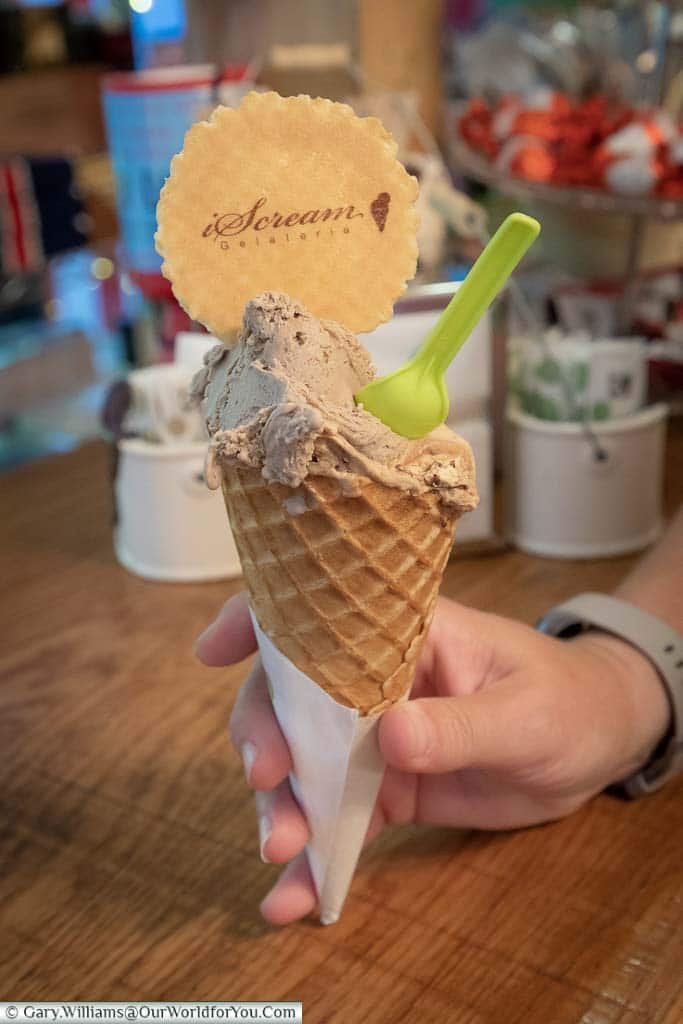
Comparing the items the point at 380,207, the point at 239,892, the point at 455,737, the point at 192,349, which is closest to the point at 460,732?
the point at 455,737

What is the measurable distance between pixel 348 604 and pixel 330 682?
68 mm

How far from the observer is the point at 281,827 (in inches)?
30.0

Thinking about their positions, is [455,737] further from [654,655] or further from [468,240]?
[468,240]

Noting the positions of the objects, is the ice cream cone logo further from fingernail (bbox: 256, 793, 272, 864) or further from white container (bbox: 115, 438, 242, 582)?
white container (bbox: 115, 438, 242, 582)

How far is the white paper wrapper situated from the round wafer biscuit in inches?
9.1

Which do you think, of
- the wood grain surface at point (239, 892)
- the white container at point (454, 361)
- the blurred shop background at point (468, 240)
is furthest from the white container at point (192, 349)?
the wood grain surface at point (239, 892)

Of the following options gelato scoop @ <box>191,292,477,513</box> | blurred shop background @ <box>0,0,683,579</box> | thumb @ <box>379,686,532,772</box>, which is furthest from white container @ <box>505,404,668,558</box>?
gelato scoop @ <box>191,292,477,513</box>

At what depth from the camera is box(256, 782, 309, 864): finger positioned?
756mm

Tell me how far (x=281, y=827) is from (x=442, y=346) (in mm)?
369

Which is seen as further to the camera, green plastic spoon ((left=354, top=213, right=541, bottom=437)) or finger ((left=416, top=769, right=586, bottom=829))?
finger ((left=416, top=769, right=586, bottom=829))

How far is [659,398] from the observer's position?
68.3 inches

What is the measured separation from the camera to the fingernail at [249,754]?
76 cm

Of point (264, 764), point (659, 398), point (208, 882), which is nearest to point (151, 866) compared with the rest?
point (208, 882)

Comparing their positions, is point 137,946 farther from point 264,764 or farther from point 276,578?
point 276,578
